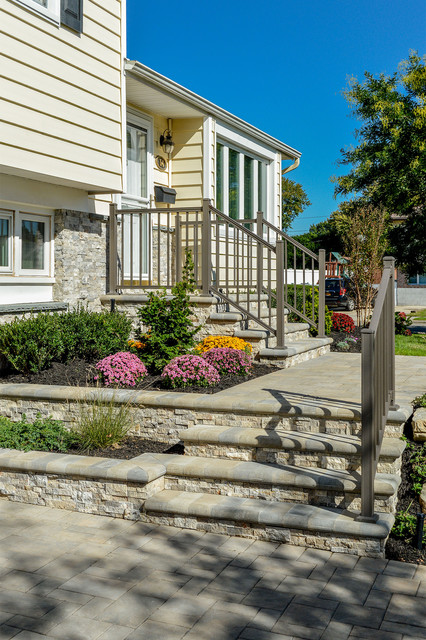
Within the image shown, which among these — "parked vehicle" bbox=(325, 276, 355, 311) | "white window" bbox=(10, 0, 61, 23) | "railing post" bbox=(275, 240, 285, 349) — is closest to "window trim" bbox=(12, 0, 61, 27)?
"white window" bbox=(10, 0, 61, 23)

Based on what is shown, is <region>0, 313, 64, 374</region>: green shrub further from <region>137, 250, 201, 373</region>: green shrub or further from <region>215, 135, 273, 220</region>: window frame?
<region>215, 135, 273, 220</region>: window frame

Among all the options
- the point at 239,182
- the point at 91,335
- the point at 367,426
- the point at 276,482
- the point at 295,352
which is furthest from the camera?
the point at 239,182

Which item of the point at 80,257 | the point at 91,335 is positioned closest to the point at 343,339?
the point at 80,257

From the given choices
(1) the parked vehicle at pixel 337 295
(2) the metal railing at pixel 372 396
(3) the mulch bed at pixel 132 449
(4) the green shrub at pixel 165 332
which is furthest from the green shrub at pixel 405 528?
(1) the parked vehicle at pixel 337 295

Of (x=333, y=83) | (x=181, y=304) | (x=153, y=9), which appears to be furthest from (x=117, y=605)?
(x=333, y=83)

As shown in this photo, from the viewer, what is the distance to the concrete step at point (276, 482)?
4211 mm

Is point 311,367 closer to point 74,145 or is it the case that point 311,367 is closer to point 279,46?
point 74,145

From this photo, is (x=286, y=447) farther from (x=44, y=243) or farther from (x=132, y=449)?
(x=44, y=243)

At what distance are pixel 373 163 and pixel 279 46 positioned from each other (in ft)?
17.6

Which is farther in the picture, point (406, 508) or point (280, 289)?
point (280, 289)

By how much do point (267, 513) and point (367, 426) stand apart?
0.87 meters

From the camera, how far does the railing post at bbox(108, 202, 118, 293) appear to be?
868cm

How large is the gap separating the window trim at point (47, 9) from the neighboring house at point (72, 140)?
11 millimetres

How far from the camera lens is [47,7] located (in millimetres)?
7199
